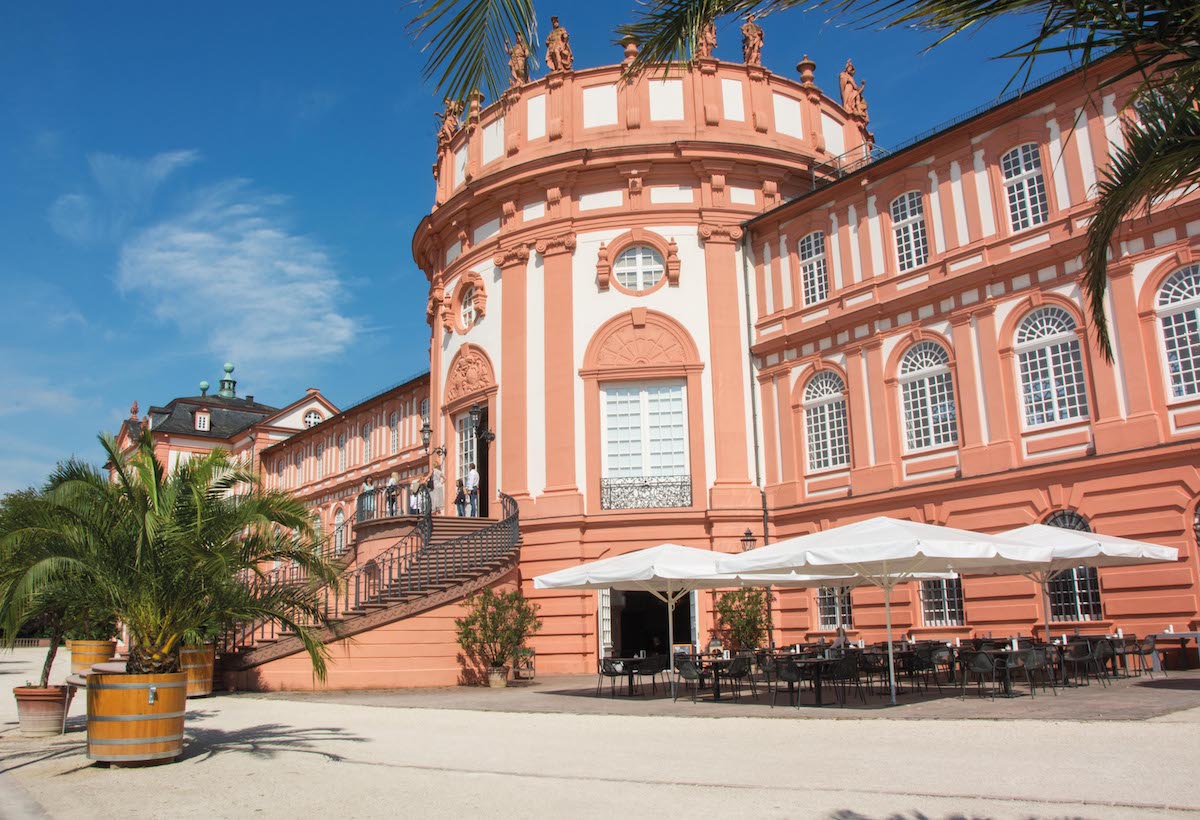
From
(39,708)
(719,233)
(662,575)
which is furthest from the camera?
(719,233)

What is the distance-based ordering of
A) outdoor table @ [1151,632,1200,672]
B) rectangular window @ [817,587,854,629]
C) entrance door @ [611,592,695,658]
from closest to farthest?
outdoor table @ [1151,632,1200,672] → rectangular window @ [817,587,854,629] → entrance door @ [611,592,695,658]

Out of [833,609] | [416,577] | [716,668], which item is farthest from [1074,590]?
[416,577]

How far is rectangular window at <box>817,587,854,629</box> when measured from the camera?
2202cm

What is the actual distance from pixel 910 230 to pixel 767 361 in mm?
4648

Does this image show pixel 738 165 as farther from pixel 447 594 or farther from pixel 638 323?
pixel 447 594

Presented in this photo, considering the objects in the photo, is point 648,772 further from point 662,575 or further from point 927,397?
point 927,397

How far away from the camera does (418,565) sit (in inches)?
877

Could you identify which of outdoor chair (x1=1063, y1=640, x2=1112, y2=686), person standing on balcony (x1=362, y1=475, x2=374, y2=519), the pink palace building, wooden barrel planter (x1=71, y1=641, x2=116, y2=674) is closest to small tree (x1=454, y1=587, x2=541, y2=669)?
the pink palace building

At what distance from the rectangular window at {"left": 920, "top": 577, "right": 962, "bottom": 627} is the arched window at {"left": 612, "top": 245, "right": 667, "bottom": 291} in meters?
9.55

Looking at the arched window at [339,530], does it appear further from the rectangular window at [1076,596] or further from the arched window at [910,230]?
the rectangular window at [1076,596]

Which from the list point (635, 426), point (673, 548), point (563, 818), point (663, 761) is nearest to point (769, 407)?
point (635, 426)

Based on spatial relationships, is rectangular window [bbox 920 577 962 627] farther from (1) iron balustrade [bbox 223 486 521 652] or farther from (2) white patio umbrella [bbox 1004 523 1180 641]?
(1) iron balustrade [bbox 223 486 521 652]

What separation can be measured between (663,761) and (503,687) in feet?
38.3

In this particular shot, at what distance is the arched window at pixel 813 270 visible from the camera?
23.8 meters
